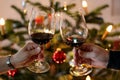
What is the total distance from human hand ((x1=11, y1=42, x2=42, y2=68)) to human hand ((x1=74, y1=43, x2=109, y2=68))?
16 centimetres

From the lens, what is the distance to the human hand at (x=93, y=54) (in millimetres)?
1062

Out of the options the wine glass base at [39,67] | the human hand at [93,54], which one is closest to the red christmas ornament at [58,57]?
the wine glass base at [39,67]

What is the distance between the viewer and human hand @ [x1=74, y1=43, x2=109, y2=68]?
3.49ft

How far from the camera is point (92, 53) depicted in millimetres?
1072

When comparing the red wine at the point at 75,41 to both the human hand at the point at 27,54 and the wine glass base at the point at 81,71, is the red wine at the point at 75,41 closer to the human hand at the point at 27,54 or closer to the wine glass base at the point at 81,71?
the human hand at the point at 27,54

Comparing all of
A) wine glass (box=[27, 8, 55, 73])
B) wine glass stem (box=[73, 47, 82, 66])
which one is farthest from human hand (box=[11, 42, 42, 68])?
wine glass stem (box=[73, 47, 82, 66])

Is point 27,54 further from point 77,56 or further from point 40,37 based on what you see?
point 77,56

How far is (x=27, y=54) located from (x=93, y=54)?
260 millimetres

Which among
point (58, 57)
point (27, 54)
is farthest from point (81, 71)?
point (27, 54)

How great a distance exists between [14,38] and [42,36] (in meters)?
0.46

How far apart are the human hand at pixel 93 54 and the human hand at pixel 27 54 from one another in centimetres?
16

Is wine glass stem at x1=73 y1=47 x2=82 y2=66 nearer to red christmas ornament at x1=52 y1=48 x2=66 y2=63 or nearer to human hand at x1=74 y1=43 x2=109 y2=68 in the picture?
human hand at x1=74 y1=43 x2=109 y2=68

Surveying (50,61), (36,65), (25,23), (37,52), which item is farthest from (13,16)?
(37,52)

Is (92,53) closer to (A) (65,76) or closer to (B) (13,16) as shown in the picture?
(A) (65,76)
